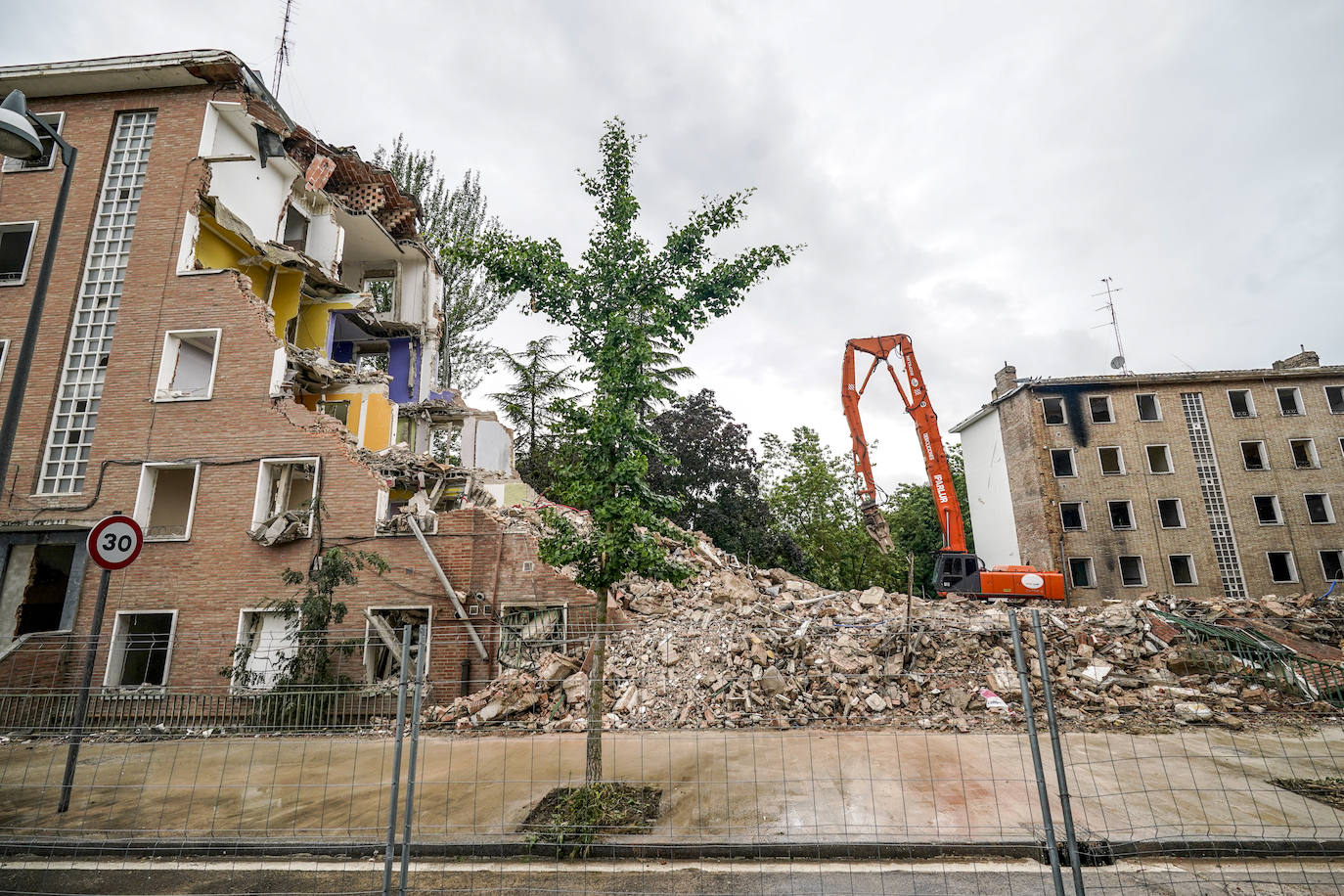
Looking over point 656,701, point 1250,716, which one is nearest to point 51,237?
point 656,701

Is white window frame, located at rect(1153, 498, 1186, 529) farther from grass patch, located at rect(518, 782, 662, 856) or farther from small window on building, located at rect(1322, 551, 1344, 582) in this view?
grass patch, located at rect(518, 782, 662, 856)

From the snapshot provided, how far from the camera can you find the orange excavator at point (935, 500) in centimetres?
1561

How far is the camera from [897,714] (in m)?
10.0

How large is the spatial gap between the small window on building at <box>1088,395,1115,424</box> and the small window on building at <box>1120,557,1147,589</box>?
5718 millimetres

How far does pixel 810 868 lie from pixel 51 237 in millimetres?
10955

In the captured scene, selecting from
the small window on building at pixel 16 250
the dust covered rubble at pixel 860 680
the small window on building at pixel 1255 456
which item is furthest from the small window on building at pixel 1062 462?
the small window on building at pixel 16 250

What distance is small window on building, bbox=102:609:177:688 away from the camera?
12562 mm

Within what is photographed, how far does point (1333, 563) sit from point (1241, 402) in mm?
6963

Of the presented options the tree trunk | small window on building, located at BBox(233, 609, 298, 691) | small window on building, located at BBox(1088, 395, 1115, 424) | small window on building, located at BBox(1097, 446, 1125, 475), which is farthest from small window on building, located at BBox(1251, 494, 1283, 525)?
small window on building, located at BBox(233, 609, 298, 691)

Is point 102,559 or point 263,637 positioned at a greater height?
point 102,559

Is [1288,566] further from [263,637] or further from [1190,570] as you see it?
[263,637]

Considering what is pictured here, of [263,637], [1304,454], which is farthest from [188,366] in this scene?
[1304,454]

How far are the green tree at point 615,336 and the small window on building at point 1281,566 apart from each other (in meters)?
28.4

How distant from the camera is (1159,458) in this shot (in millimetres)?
25906
